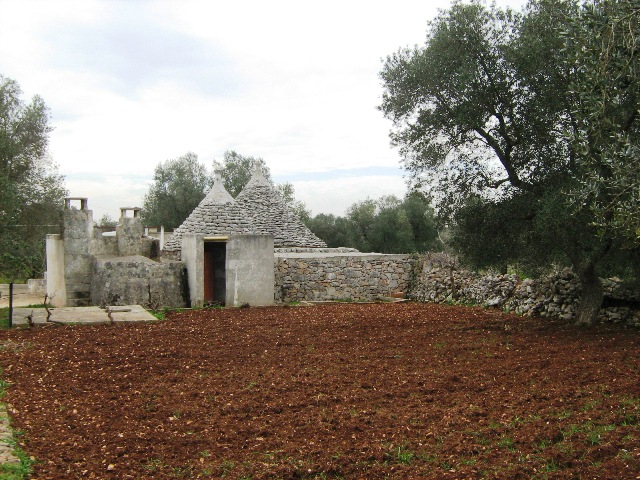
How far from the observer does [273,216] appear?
24.0 metres

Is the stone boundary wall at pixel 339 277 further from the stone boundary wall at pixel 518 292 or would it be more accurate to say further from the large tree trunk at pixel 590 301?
the large tree trunk at pixel 590 301

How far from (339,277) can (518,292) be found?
6.36 m

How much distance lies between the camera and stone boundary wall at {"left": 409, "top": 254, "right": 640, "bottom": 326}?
505 inches

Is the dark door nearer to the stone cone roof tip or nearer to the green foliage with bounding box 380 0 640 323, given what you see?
the stone cone roof tip

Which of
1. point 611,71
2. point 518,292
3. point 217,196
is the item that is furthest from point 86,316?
point 217,196

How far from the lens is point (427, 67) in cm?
1243

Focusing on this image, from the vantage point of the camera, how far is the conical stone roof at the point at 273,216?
23328 mm

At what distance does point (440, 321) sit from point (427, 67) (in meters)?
5.73

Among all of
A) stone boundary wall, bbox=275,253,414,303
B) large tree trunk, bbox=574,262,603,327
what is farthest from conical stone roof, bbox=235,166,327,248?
large tree trunk, bbox=574,262,603,327

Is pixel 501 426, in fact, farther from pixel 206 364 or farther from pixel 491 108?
pixel 491 108

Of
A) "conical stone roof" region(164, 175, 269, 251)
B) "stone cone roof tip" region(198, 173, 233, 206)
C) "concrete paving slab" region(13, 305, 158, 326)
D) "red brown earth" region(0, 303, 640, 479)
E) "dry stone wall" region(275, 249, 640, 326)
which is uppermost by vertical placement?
"stone cone roof tip" region(198, 173, 233, 206)

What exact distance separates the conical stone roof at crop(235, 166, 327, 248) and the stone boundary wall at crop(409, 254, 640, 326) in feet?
17.6

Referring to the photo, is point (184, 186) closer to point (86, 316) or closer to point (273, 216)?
point (273, 216)

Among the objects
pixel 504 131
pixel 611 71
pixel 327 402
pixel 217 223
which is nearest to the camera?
pixel 327 402
